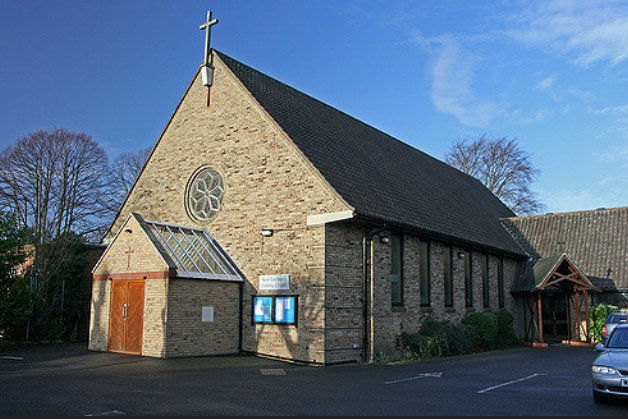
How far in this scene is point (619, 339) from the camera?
10961 mm

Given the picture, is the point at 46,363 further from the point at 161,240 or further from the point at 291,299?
the point at 291,299

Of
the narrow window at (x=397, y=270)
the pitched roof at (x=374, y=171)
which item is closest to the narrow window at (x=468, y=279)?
the pitched roof at (x=374, y=171)

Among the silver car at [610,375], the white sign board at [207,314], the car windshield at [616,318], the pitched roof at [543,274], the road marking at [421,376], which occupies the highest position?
the pitched roof at [543,274]

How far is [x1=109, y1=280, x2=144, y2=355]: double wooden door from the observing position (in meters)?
16.5

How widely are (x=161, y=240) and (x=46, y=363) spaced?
470 cm

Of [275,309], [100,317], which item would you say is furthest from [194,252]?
[100,317]

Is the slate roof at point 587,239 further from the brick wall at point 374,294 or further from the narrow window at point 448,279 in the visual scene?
the brick wall at point 374,294

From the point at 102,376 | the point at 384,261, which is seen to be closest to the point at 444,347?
the point at 384,261

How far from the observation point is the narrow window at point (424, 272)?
20.5 m

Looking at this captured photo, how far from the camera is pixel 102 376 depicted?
12.5 metres

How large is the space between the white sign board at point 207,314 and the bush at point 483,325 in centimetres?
1076

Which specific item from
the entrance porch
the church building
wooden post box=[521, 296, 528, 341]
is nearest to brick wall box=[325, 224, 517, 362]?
the church building

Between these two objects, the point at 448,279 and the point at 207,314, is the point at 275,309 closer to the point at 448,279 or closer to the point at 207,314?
the point at 207,314

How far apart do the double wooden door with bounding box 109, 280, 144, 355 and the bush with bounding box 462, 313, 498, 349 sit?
12711 millimetres
